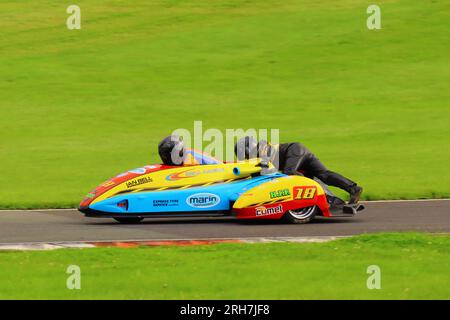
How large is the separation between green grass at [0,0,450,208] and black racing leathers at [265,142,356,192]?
3.57 m

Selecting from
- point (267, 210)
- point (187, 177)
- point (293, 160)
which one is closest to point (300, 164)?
point (293, 160)

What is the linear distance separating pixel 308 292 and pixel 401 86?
29584 mm

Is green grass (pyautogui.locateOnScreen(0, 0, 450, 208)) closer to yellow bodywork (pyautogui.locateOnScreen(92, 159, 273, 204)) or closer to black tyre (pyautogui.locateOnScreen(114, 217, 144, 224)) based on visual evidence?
black tyre (pyautogui.locateOnScreen(114, 217, 144, 224))

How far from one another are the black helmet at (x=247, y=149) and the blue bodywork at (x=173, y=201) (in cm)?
68

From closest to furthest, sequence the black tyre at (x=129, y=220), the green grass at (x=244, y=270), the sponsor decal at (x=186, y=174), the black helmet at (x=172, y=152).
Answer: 1. the green grass at (x=244, y=270)
2. the sponsor decal at (x=186, y=174)
3. the black helmet at (x=172, y=152)
4. the black tyre at (x=129, y=220)

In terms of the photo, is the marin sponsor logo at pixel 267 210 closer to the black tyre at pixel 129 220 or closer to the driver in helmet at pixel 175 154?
the driver in helmet at pixel 175 154

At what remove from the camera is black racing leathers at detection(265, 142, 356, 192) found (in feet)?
54.1

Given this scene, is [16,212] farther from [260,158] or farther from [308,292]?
[308,292]

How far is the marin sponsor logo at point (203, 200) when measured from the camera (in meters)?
15.9

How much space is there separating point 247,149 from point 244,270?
573 centimetres

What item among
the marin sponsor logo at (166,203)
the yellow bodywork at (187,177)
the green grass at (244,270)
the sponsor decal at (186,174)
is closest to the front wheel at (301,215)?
the yellow bodywork at (187,177)

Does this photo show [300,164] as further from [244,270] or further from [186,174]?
[244,270]

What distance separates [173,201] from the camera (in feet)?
52.1

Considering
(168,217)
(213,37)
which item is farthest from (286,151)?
(213,37)
